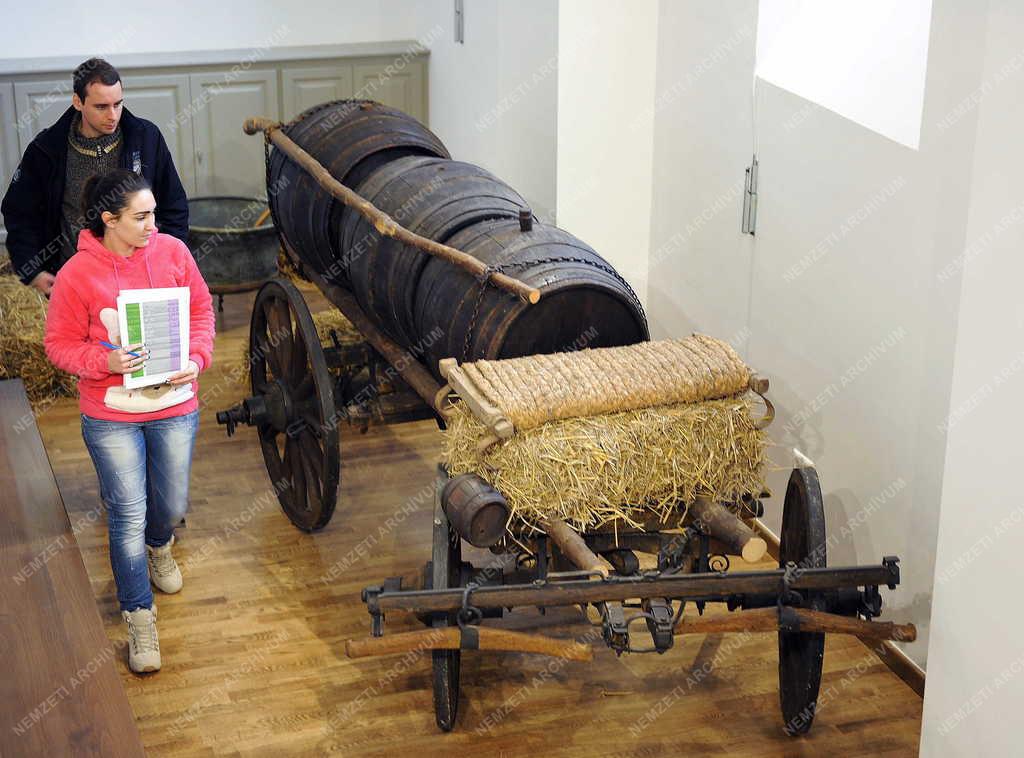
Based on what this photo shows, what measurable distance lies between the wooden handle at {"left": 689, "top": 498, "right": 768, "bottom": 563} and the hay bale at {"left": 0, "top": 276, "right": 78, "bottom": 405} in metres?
4.22

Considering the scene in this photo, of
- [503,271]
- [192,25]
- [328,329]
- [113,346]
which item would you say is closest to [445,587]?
[503,271]

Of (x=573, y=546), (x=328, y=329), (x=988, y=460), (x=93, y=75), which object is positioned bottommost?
(x=328, y=329)

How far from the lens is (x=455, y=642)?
3871 mm

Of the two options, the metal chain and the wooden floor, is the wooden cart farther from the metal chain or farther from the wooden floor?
the wooden floor

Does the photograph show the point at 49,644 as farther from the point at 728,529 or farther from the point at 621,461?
the point at 728,529

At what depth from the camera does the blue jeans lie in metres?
4.43

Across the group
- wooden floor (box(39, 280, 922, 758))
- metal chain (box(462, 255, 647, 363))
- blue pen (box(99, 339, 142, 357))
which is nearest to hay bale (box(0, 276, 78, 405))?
wooden floor (box(39, 280, 922, 758))

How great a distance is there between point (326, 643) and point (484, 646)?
3.76ft

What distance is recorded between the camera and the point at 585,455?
154 inches

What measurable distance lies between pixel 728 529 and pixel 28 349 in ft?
14.7

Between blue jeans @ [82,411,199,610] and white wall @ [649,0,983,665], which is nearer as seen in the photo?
white wall @ [649,0,983,665]

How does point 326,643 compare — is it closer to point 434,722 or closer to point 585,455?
point 434,722

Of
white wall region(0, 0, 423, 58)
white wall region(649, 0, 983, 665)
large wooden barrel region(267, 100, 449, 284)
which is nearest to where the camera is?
white wall region(649, 0, 983, 665)

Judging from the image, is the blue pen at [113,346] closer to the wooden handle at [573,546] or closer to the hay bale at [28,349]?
the wooden handle at [573,546]
